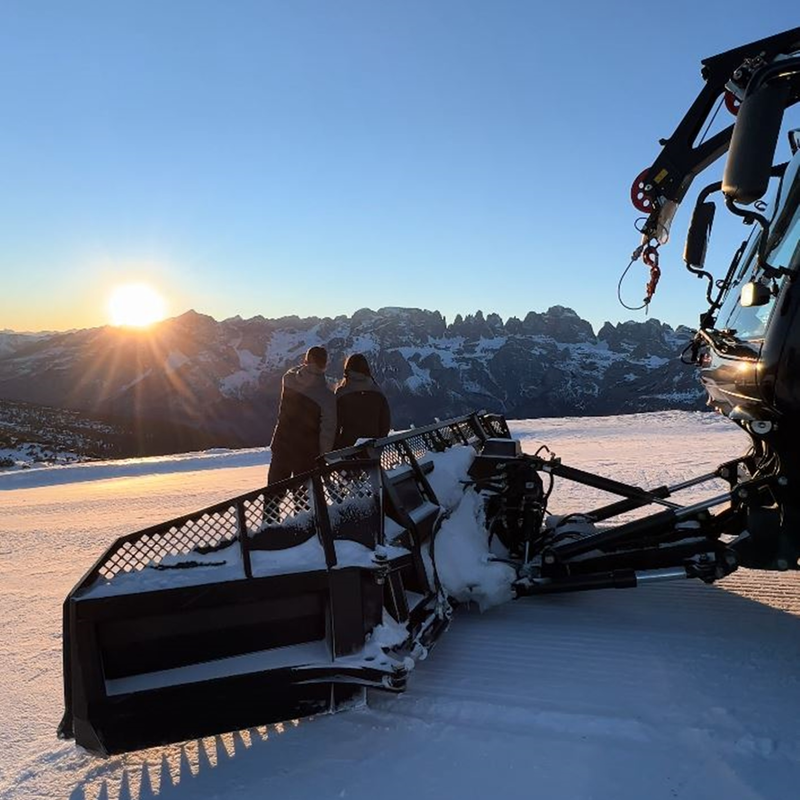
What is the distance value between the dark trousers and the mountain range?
68.6 meters

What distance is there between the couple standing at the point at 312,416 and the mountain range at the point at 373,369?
68.7m

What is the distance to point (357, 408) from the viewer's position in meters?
6.16

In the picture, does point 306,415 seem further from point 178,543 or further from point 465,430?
point 178,543

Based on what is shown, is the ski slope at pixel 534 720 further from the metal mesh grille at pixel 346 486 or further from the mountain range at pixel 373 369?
the mountain range at pixel 373 369

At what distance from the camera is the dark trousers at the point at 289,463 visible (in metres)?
5.86

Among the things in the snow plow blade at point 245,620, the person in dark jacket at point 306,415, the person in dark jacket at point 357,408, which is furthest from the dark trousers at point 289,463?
the snow plow blade at point 245,620

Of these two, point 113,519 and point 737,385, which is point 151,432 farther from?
point 737,385

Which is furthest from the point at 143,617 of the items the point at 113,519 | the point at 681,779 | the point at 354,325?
the point at 354,325

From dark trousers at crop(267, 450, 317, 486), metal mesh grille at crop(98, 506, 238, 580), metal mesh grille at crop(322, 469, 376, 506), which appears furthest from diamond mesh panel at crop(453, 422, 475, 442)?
metal mesh grille at crop(98, 506, 238, 580)

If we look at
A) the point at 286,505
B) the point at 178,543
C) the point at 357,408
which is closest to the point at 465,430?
the point at 357,408

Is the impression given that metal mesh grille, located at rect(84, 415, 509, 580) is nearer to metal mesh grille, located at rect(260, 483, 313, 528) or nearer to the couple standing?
metal mesh grille, located at rect(260, 483, 313, 528)

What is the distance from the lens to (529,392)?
16838cm

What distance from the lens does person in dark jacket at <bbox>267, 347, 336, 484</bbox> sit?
5770 millimetres

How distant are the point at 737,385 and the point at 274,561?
96.8 inches
